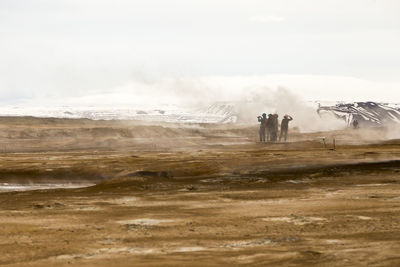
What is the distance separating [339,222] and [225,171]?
1516cm

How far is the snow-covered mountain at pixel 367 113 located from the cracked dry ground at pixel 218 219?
94.9 m

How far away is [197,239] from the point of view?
46.6 ft

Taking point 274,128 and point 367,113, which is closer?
point 274,128

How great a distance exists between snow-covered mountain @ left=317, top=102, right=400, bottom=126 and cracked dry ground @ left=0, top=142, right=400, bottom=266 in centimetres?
9490

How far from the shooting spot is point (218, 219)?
55.3 ft

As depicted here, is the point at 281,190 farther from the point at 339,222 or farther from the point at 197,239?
the point at 197,239

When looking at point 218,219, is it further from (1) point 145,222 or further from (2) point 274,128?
(2) point 274,128

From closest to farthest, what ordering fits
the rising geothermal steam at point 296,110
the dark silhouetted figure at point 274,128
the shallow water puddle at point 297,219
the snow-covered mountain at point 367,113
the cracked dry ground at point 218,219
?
the cracked dry ground at point 218,219 < the shallow water puddle at point 297,219 < the dark silhouetted figure at point 274,128 < the rising geothermal steam at point 296,110 < the snow-covered mountain at point 367,113

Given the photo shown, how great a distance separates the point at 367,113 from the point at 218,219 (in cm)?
12607

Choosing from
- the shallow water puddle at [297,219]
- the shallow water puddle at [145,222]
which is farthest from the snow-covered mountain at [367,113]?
the shallow water puddle at [145,222]

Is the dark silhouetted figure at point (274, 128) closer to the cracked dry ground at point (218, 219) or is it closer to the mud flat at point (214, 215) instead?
the mud flat at point (214, 215)

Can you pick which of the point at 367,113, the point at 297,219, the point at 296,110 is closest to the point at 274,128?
the point at 297,219

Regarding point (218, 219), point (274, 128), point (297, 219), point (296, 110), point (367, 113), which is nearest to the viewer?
point (297, 219)

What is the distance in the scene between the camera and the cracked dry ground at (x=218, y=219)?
1251 centimetres
